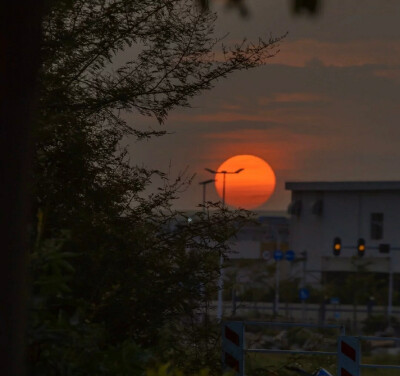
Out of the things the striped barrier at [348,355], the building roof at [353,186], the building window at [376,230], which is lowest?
the striped barrier at [348,355]

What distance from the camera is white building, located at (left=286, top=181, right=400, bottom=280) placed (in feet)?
262

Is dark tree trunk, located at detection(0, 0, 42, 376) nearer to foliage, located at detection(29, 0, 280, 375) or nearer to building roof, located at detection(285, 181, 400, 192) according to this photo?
foliage, located at detection(29, 0, 280, 375)

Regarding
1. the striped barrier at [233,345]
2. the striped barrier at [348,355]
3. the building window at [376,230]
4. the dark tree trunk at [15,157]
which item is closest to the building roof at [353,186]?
the building window at [376,230]

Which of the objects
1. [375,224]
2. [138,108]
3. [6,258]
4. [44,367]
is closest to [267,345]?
[138,108]

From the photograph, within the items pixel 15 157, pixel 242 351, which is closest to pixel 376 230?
pixel 242 351

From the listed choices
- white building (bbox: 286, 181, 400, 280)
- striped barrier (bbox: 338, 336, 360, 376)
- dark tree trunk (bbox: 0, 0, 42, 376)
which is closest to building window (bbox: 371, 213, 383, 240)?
white building (bbox: 286, 181, 400, 280)

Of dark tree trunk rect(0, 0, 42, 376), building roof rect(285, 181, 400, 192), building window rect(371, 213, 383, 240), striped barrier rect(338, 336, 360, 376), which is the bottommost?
striped barrier rect(338, 336, 360, 376)

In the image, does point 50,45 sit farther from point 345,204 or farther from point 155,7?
point 345,204

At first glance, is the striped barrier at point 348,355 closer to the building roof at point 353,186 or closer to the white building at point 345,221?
the white building at point 345,221

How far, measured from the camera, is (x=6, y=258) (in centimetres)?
650

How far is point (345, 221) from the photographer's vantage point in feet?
268

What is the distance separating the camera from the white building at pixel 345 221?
79938 mm

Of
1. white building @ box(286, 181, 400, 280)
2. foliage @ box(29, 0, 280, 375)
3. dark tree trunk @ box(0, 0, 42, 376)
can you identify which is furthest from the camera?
white building @ box(286, 181, 400, 280)

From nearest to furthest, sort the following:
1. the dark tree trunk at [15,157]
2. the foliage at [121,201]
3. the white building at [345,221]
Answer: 1. the dark tree trunk at [15,157]
2. the foliage at [121,201]
3. the white building at [345,221]
